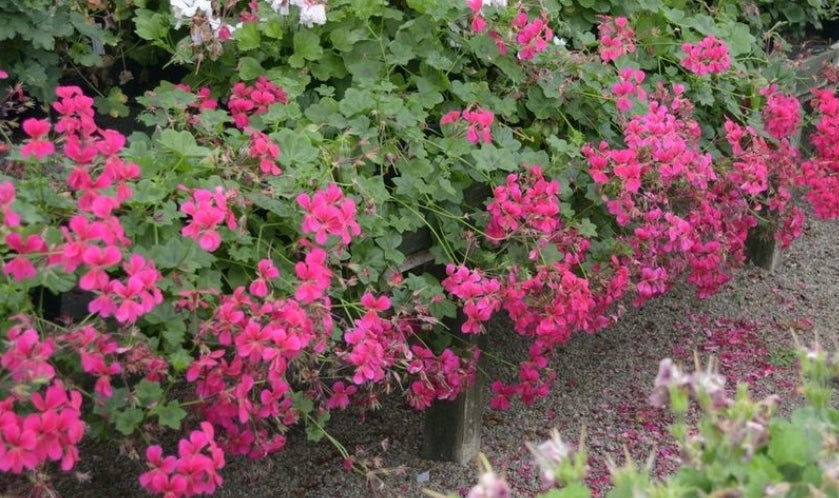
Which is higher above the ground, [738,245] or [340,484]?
[738,245]

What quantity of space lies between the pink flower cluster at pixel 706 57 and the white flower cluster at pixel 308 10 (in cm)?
112

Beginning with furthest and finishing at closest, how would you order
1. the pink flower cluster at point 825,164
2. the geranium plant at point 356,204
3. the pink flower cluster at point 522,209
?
the pink flower cluster at point 825,164, the pink flower cluster at point 522,209, the geranium plant at point 356,204

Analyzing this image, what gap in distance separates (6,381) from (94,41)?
1.98 metres

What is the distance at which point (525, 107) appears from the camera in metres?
3.22

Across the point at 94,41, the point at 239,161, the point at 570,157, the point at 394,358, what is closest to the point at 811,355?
the point at 394,358

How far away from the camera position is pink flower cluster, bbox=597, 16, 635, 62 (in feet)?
10.5

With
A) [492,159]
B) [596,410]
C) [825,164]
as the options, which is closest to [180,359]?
[492,159]

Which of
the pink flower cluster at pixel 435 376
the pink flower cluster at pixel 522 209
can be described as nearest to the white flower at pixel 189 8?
the pink flower cluster at pixel 522 209

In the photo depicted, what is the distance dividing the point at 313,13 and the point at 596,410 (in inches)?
59.6

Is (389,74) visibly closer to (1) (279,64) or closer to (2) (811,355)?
(1) (279,64)

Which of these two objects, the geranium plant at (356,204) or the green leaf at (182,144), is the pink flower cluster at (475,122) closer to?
the geranium plant at (356,204)

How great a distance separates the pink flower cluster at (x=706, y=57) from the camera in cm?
341

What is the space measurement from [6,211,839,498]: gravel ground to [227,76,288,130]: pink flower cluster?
825 millimetres

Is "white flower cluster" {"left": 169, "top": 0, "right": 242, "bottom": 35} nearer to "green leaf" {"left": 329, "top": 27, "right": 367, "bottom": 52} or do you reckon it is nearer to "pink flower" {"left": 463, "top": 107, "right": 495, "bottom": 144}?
"green leaf" {"left": 329, "top": 27, "right": 367, "bottom": 52}
